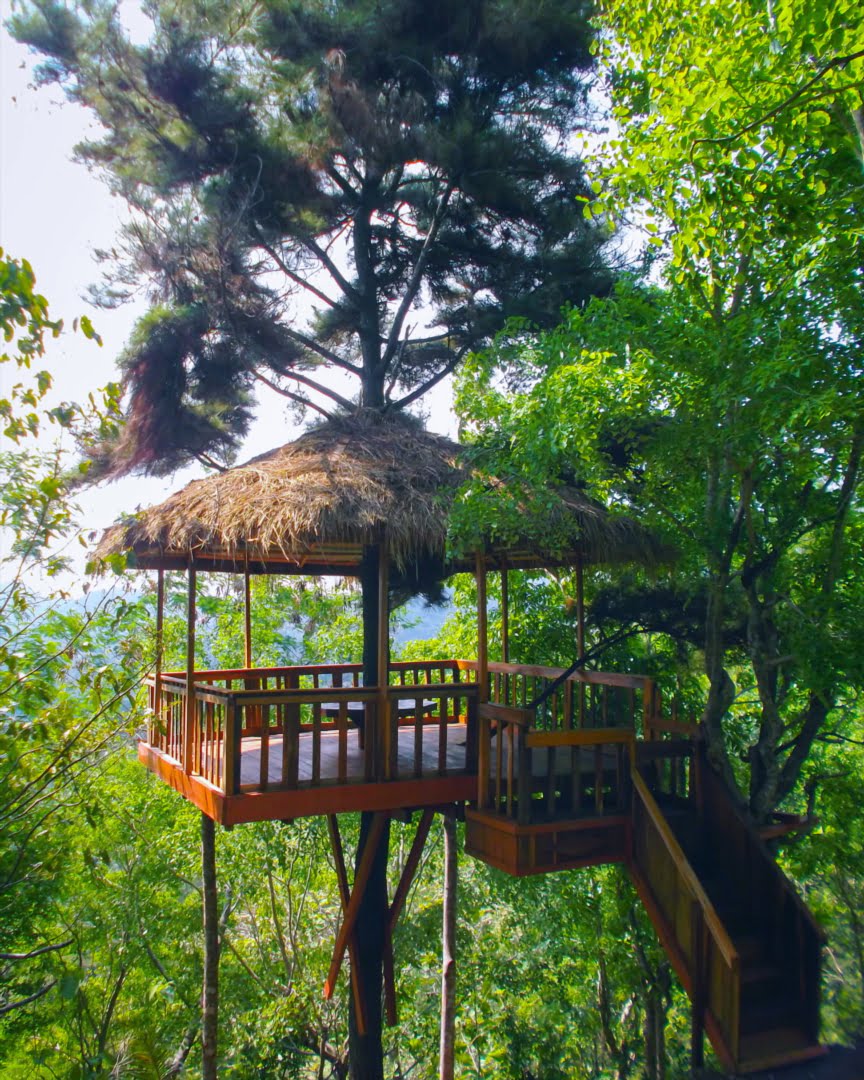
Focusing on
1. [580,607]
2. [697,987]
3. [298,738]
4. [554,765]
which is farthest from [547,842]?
[580,607]

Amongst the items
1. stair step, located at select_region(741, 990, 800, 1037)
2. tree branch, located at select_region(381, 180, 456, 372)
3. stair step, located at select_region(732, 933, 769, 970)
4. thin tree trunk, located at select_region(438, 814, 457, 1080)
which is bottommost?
thin tree trunk, located at select_region(438, 814, 457, 1080)

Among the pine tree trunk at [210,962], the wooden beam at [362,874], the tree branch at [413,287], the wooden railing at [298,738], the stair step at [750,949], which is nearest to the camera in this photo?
the stair step at [750,949]

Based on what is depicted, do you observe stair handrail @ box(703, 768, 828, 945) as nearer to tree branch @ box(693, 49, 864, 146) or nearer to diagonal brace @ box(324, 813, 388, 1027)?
diagonal brace @ box(324, 813, 388, 1027)

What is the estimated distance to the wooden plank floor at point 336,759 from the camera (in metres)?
6.18

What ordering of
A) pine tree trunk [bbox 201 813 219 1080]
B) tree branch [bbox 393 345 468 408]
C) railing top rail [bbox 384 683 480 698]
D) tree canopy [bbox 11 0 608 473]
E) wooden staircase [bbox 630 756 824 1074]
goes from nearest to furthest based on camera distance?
1. wooden staircase [bbox 630 756 824 1074]
2. railing top rail [bbox 384 683 480 698]
3. pine tree trunk [bbox 201 813 219 1080]
4. tree canopy [bbox 11 0 608 473]
5. tree branch [bbox 393 345 468 408]

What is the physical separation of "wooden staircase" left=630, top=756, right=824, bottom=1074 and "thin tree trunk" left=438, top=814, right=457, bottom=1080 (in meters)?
2.46

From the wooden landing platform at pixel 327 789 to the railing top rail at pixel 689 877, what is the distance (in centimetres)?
131

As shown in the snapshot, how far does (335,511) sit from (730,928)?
402cm

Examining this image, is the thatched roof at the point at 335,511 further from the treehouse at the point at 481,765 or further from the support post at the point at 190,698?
the support post at the point at 190,698

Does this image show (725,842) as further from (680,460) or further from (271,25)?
(271,25)

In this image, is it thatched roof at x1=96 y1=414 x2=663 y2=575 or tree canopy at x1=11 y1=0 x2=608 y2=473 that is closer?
thatched roof at x1=96 y1=414 x2=663 y2=575

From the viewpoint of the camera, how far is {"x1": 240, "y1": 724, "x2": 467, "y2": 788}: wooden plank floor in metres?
6.18

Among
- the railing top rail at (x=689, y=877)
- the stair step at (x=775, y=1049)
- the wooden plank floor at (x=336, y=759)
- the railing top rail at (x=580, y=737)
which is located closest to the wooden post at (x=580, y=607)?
the wooden plank floor at (x=336, y=759)

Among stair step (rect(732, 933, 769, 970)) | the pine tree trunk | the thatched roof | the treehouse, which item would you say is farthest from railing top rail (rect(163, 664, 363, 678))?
stair step (rect(732, 933, 769, 970))
